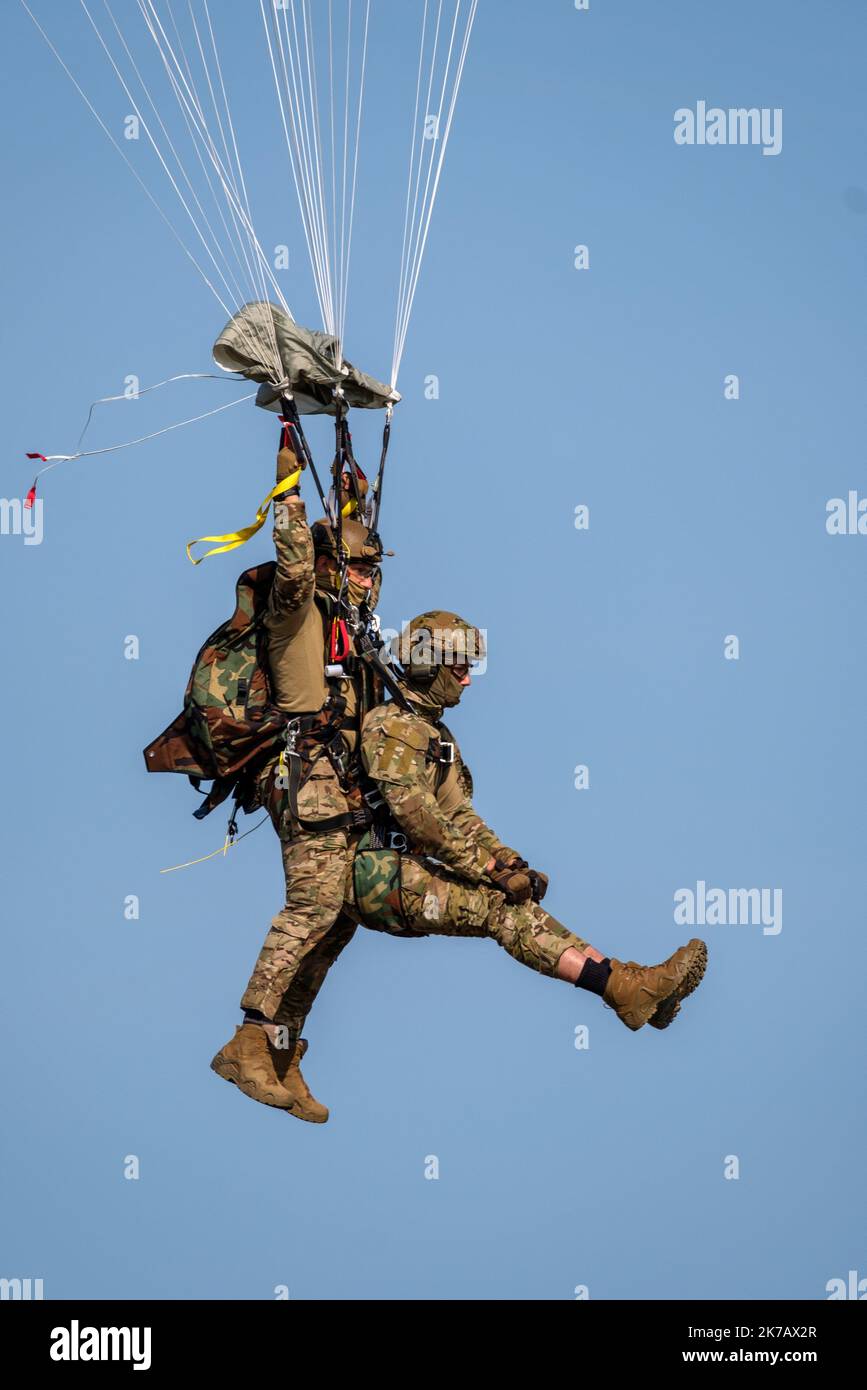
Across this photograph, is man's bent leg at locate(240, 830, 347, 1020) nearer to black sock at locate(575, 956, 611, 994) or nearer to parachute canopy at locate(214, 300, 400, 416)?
black sock at locate(575, 956, 611, 994)

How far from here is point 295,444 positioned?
1638cm

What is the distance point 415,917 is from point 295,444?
3.24 meters

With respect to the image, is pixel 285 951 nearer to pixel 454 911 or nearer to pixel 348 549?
pixel 454 911

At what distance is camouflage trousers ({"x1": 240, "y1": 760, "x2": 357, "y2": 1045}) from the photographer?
16.8m

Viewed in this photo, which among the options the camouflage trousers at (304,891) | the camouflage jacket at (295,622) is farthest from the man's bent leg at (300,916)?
the camouflage jacket at (295,622)

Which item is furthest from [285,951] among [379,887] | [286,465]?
[286,465]

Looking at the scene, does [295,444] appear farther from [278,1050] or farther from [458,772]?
[278,1050]

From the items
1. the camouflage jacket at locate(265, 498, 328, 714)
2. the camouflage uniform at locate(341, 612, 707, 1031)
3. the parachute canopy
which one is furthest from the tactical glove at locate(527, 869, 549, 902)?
the parachute canopy

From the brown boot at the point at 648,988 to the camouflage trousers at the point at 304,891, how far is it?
1932 millimetres

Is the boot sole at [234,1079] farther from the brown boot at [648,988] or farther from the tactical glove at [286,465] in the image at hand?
the tactical glove at [286,465]

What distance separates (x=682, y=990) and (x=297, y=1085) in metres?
2.88

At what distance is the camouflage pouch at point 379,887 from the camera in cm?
1683

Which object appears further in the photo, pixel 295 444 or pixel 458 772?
pixel 458 772

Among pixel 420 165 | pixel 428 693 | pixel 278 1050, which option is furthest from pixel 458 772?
pixel 420 165
